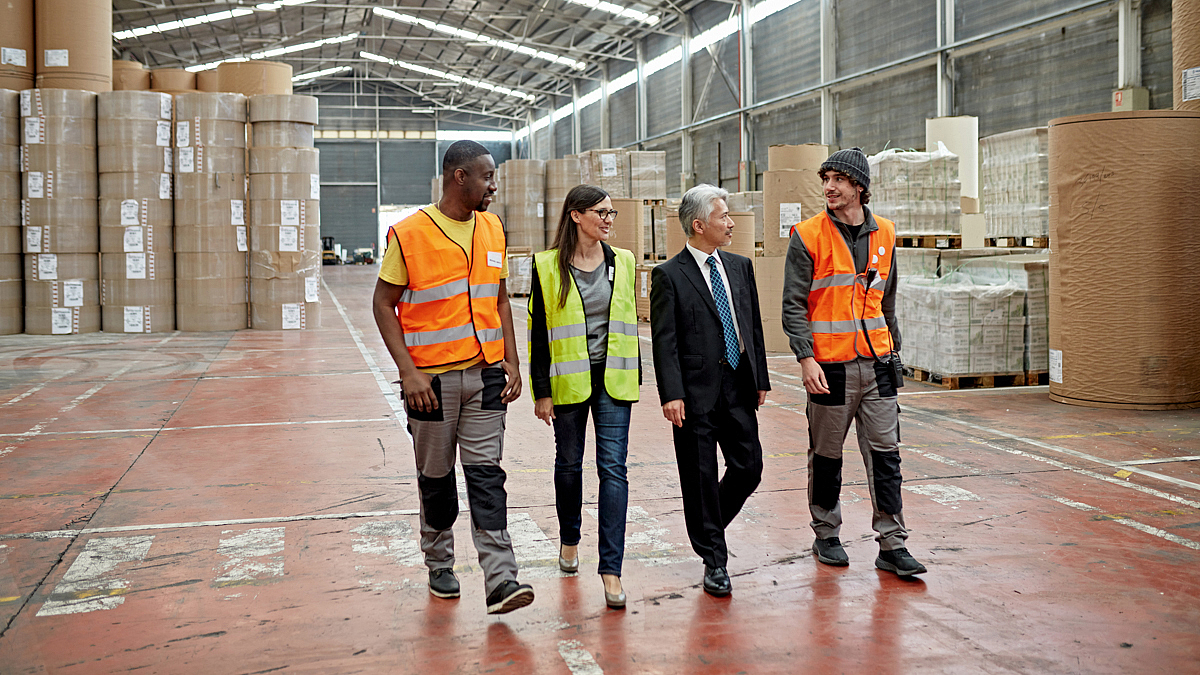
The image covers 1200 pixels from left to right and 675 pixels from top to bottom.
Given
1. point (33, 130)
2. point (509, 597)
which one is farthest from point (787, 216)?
point (33, 130)

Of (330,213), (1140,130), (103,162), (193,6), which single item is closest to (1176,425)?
(1140,130)

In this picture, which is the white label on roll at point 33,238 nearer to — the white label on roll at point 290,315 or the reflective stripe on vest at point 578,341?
the white label on roll at point 290,315

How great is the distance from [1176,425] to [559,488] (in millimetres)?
5311

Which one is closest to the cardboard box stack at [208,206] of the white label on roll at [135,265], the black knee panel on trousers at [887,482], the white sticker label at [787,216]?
the white label on roll at [135,265]

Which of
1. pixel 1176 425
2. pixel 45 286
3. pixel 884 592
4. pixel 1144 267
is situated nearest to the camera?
pixel 884 592

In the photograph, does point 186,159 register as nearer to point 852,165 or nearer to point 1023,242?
point 1023,242

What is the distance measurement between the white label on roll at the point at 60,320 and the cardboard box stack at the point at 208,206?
4.66 feet

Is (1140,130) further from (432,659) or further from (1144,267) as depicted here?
(432,659)

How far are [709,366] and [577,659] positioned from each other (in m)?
1.20

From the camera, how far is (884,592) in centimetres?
371

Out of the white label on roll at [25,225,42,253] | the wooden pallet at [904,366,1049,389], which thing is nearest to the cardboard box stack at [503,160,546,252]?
the white label on roll at [25,225,42,253]

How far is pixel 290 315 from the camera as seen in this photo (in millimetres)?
14711

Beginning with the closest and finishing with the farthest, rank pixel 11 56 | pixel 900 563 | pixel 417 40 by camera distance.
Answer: pixel 900 563, pixel 11 56, pixel 417 40

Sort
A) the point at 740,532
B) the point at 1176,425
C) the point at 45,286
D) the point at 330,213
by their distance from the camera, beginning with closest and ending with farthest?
the point at 740,532, the point at 1176,425, the point at 45,286, the point at 330,213
